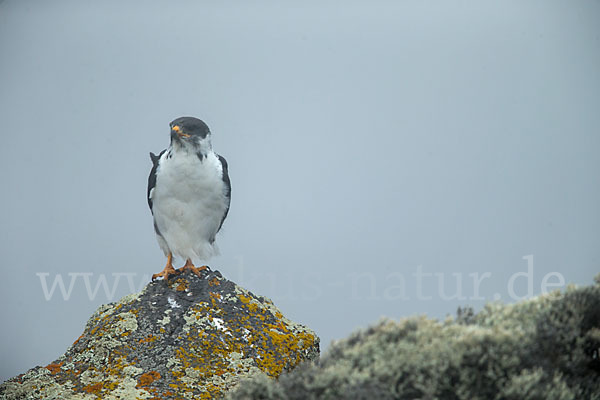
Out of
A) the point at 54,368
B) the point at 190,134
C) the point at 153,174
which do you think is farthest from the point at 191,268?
the point at 54,368

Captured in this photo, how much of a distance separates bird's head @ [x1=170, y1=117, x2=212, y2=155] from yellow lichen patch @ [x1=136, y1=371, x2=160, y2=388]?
2.36 meters

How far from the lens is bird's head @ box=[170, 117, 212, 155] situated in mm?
6648

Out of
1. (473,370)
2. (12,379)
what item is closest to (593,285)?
(473,370)

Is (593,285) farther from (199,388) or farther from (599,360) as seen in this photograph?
(199,388)

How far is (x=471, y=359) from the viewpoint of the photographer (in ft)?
12.6

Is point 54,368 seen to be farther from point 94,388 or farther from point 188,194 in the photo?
point 188,194

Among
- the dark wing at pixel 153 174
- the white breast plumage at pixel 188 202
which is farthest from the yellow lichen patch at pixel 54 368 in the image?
the dark wing at pixel 153 174

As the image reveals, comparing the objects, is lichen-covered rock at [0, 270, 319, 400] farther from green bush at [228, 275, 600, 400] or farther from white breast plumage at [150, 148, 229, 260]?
green bush at [228, 275, 600, 400]

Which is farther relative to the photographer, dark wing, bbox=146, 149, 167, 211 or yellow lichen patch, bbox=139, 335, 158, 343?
dark wing, bbox=146, 149, 167, 211

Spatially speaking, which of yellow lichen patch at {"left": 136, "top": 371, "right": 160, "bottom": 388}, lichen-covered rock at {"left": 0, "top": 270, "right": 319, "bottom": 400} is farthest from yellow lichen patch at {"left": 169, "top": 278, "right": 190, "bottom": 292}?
yellow lichen patch at {"left": 136, "top": 371, "right": 160, "bottom": 388}

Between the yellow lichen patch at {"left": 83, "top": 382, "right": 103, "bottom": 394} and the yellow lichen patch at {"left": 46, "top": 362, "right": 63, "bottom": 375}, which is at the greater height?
the yellow lichen patch at {"left": 46, "top": 362, "right": 63, "bottom": 375}

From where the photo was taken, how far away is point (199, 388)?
5480 millimetres

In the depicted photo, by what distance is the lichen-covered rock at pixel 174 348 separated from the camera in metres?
5.51

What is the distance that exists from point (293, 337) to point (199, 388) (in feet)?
3.58
